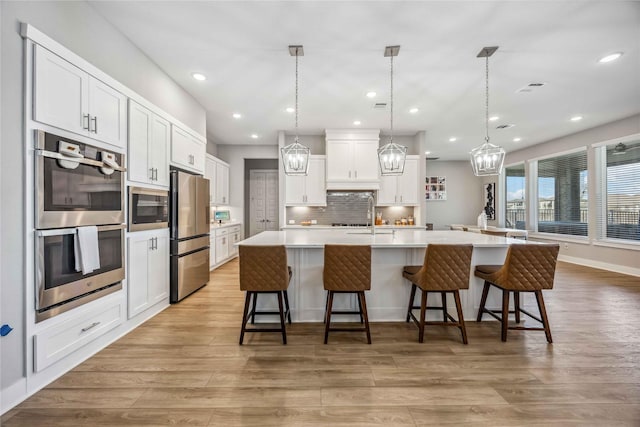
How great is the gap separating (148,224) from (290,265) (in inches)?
61.2

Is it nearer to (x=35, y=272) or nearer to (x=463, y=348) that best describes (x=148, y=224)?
(x=35, y=272)

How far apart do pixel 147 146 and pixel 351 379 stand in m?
2.93

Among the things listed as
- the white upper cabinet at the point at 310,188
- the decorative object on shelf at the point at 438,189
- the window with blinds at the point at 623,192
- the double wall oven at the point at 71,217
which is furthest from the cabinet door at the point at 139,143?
the decorative object on shelf at the point at 438,189

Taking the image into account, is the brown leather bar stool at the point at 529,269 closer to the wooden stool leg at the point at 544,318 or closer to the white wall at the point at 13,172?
the wooden stool leg at the point at 544,318

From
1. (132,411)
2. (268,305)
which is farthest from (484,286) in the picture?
(132,411)

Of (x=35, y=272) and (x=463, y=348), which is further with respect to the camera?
(x=463, y=348)

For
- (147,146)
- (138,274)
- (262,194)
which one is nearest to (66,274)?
(138,274)

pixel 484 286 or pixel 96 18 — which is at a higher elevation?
pixel 96 18

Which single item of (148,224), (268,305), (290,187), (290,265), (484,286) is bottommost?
(268,305)

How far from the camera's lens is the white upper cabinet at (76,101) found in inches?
72.0

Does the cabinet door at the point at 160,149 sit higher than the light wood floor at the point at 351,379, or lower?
higher

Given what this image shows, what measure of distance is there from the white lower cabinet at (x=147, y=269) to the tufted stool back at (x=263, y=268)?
1.20 m

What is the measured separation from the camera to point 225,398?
180 centimetres

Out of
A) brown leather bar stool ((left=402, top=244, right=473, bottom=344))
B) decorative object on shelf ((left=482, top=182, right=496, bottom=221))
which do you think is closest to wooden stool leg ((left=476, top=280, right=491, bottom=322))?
brown leather bar stool ((left=402, top=244, right=473, bottom=344))
